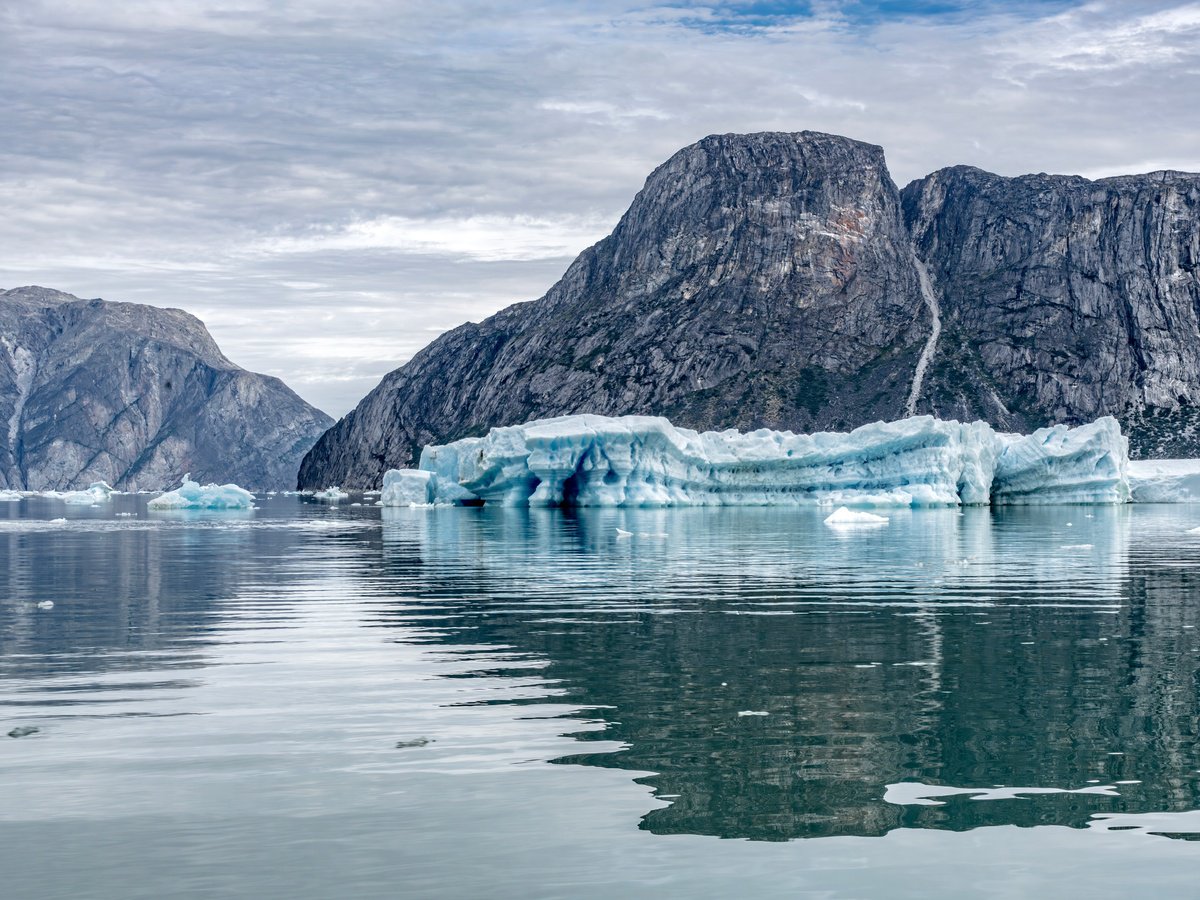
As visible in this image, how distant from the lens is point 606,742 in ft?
42.4

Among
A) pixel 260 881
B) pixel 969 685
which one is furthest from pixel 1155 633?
pixel 260 881

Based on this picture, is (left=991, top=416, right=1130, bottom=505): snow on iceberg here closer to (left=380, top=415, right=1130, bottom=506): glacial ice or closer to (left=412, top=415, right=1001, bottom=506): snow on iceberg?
(left=380, top=415, right=1130, bottom=506): glacial ice

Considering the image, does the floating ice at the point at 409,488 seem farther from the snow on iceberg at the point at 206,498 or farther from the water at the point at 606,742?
the water at the point at 606,742

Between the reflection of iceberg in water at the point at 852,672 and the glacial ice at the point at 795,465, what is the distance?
45828 millimetres

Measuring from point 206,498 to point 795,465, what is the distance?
151 ft

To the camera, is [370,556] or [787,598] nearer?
[787,598]

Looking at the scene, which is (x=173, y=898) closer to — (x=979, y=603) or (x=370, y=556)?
(x=979, y=603)

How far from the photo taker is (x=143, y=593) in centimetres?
2997

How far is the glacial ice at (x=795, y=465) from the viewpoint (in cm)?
8575

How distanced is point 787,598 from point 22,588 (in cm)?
1821

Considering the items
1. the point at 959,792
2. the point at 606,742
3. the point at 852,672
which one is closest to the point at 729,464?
the point at 852,672

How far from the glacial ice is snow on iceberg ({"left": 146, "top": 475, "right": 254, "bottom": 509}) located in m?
19.2

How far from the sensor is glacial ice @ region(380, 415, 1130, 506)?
85.8 metres

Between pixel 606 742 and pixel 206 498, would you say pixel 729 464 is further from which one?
pixel 606 742
